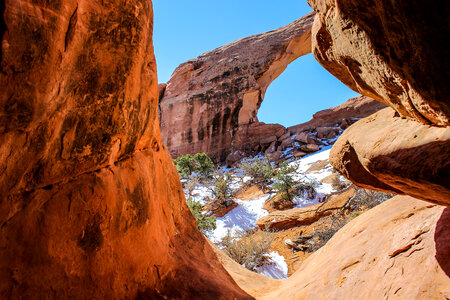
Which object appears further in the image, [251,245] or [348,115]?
[348,115]

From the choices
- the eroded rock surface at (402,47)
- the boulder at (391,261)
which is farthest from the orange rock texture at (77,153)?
the eroded rock surface at (402,47)

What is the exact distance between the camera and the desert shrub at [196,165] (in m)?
18.4

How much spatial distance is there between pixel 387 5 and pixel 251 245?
625 centimetres

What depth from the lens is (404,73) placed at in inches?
60.9

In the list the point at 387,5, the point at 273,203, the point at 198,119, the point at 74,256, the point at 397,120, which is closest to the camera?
the point at 387,5

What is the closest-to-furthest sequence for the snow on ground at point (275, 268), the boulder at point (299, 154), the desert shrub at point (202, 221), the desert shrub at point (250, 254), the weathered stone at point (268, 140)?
the snow on ground at point (275, 268) → the desert shrub at point (250, 254) → the desert shrub at point (202, 221) → the boulder at point (299, 154) → the weathered stone at point (268, 140)

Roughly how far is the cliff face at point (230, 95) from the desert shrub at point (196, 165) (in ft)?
14.6

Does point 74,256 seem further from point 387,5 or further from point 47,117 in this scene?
point 387,5

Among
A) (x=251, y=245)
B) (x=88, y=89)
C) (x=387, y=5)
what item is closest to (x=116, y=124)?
(x=88, y=89)

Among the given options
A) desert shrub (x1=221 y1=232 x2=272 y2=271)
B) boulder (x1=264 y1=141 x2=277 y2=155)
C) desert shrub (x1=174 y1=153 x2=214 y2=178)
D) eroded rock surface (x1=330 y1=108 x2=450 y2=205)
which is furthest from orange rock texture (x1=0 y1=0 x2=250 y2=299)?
boulder (x1=264 y1=141 x2=277 y2=155)

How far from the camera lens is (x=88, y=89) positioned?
1.72m

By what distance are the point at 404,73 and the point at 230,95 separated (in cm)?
2347

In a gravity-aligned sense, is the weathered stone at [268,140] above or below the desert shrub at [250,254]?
above

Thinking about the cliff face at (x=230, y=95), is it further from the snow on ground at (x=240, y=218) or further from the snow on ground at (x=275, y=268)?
the snow on ground at (x=275, y=268)
